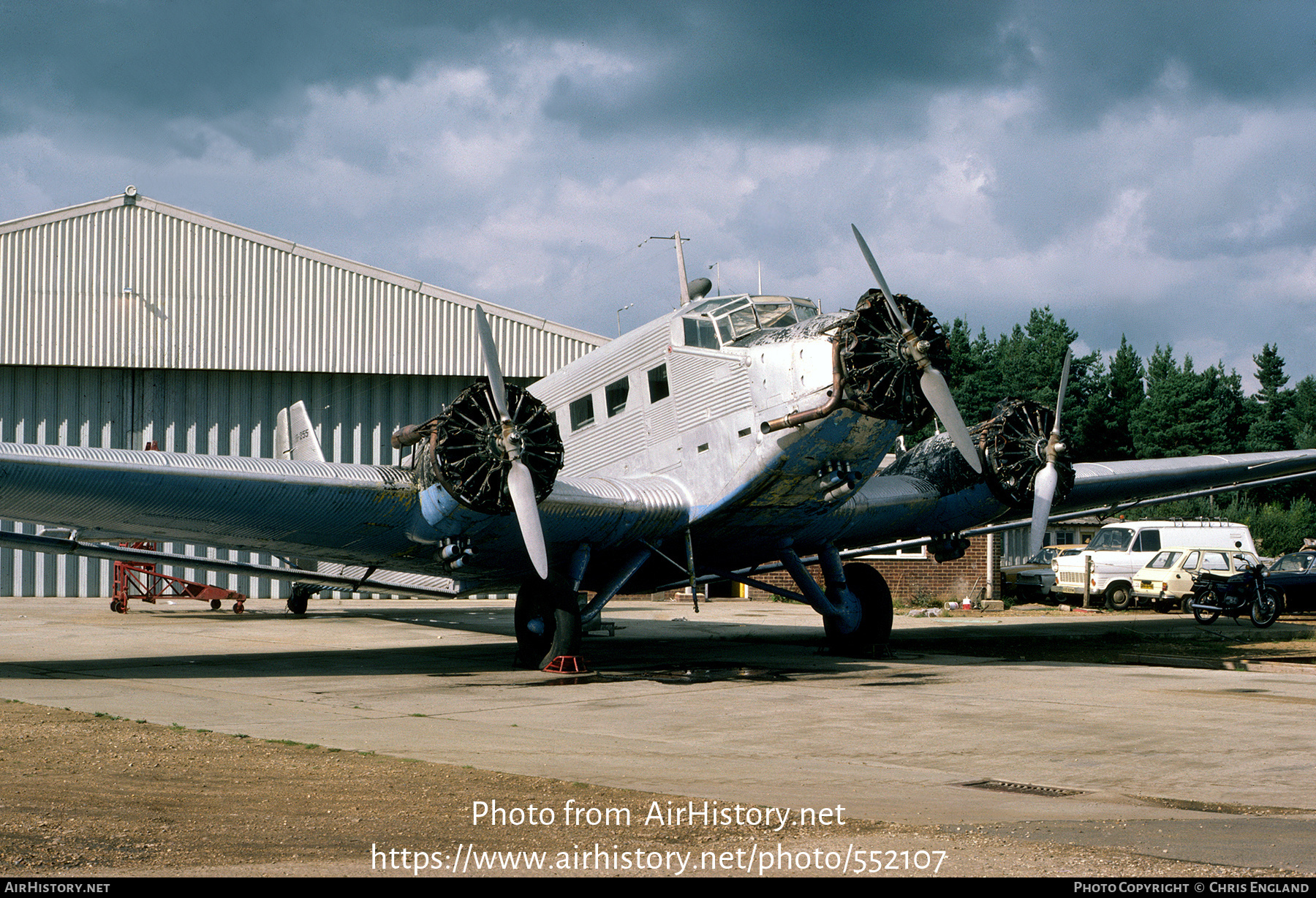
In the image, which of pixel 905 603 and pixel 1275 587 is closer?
pixel 1275 587

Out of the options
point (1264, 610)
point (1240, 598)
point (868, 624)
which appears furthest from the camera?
point (1240, 598)

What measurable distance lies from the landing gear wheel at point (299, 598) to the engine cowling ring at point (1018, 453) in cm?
1655

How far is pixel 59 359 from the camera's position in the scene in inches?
1228

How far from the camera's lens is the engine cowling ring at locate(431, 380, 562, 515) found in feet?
44.1

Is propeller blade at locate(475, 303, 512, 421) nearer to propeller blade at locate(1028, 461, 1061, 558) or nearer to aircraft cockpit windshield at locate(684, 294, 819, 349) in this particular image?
aircraft cockpit windshield at locate(684, 294, 819, 349)

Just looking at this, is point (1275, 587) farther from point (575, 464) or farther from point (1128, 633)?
point (575, 464)

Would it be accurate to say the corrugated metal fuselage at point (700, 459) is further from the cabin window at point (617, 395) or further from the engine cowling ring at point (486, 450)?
the engine cowling ring at point (486, 450)

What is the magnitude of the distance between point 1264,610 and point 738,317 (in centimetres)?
1694

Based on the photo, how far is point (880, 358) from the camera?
13.8 meters

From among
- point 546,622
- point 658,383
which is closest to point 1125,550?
point 658,383

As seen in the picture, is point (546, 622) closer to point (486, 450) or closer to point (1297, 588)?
point (486, 450)

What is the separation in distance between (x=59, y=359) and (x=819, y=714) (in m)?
27.2

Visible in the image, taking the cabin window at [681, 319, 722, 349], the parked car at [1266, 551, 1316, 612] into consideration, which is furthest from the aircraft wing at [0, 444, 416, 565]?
the parked car at [1266, 551, 1316, 612]

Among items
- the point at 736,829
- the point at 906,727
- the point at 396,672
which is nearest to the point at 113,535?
the point at 396,672
